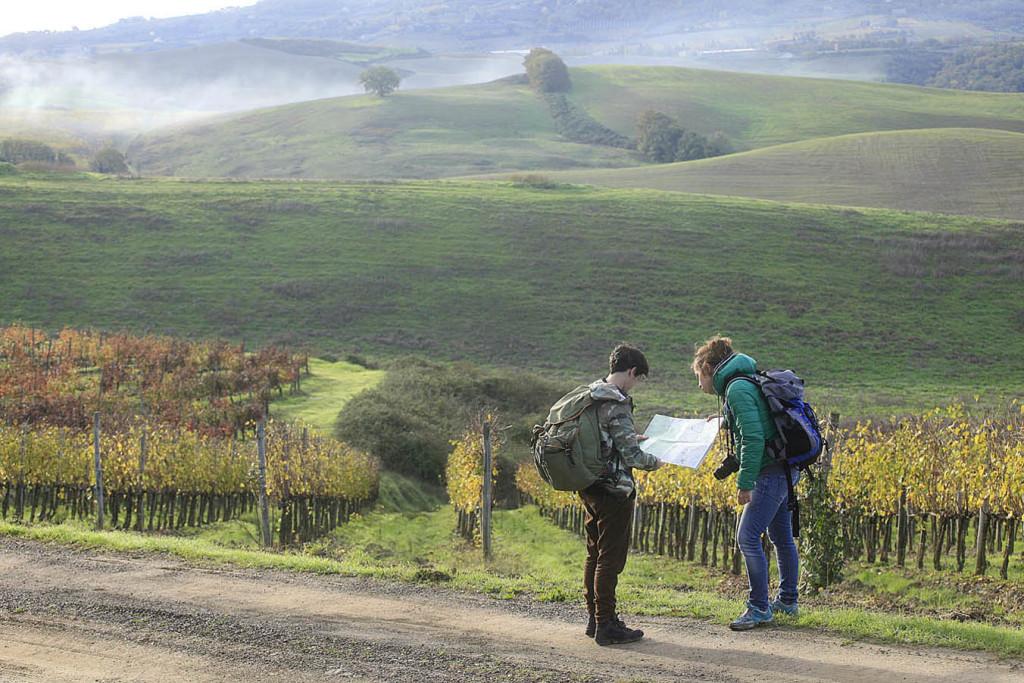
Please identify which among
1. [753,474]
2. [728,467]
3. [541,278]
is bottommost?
[541,278]

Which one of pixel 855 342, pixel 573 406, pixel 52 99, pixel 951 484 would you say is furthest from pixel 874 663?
pixel 52 99

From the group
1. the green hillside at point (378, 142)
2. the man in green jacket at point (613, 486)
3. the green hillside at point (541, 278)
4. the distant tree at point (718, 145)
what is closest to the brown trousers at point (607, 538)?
the man in green jacket at point (613, 486)

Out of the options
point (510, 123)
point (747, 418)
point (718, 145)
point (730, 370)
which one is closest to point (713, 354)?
point (730, 370)

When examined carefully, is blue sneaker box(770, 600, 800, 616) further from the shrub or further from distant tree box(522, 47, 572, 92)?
distant tree box(522, 47, 572, 92)

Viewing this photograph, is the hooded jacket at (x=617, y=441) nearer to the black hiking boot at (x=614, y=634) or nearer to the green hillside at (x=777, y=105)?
the black hiking boot at (x=614, y=634)

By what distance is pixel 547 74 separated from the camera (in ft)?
543

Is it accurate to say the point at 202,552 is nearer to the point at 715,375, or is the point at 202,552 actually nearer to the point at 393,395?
the point at 715,375

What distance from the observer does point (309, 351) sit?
160 ft

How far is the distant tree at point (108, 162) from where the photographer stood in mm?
117438

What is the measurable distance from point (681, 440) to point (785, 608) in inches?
71.0

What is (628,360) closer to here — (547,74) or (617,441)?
(617,441)

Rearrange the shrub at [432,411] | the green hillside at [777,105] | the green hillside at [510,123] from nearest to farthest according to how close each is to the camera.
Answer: the shrub at [432,411] < the green hillside at [510,123] < the green hillside at [777,105]

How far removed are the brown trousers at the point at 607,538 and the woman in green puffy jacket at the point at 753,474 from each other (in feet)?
3.18

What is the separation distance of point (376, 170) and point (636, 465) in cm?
11347
